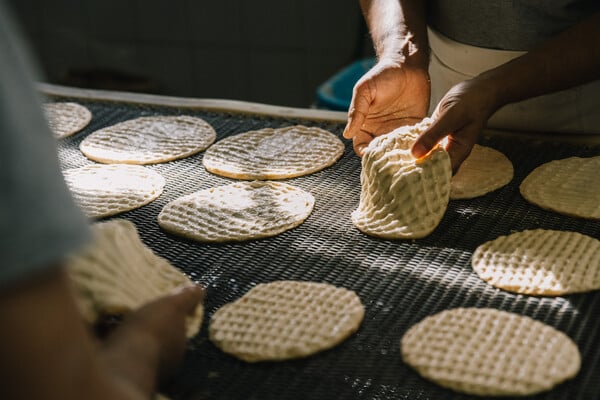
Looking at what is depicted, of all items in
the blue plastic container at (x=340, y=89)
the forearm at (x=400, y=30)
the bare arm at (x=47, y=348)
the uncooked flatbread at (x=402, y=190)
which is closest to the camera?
the bare arm at (x=47, y=348)

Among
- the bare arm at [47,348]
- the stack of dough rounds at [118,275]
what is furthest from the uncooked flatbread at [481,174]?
the bare arm at [47,348]

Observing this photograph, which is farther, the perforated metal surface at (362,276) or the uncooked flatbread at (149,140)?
the uncooked flatbread at (149,140)

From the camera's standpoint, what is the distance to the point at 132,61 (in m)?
4.04

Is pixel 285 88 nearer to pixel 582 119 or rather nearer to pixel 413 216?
pixel 582 119

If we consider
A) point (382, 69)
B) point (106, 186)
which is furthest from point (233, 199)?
point (382, 69)

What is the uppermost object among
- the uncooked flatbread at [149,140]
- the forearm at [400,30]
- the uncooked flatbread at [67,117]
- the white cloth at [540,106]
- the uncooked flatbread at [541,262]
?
the forearm at [400,30]

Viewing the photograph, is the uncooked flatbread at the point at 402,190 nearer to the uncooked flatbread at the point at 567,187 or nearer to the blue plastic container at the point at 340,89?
the uncooked flatbread at the point at 567,187

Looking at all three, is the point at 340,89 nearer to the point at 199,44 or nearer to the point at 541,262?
the point at 199,44

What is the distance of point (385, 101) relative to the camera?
5.66ft

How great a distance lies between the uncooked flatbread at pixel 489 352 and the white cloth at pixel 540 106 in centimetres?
82

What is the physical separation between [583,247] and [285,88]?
266 centimetres

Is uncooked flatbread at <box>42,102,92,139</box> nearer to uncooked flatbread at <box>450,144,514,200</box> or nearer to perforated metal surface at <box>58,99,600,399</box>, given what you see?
perforated metal surface at <box>58,99,600,399</box>

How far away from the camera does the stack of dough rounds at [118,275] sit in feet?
3.25

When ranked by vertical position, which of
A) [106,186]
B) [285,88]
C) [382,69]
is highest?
[382,69]
